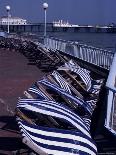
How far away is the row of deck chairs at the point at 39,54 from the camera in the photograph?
57.9ft

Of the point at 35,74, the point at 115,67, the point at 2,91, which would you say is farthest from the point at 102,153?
the point at 35,74

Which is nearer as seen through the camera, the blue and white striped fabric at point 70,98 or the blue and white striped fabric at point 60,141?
the blue and white striped fabric at point 60,141

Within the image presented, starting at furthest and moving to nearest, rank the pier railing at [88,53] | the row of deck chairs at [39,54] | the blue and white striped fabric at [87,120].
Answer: the row of deck chairs at [39,54], the pier railing at [88,53], the blue and white striped fabric at [87,120]

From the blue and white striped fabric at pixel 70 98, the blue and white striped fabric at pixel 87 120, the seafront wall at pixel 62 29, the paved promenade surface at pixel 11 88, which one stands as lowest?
the seafront wall at pixel 62 29

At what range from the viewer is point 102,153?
6852 mm

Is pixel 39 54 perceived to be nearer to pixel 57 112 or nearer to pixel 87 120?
pixel 87 120

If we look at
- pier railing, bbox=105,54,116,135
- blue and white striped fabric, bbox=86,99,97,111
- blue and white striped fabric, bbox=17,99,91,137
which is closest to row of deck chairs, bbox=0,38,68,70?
blue and white striped fabric, bbox=86,99,97,111

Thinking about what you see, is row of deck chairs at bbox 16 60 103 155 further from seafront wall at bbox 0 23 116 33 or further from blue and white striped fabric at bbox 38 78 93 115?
seafront wall at bbox 0 23 116 33

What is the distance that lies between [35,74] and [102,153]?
946 centimetres

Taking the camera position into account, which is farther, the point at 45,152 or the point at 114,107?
the point at 114,107

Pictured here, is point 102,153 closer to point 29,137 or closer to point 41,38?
point 29,137

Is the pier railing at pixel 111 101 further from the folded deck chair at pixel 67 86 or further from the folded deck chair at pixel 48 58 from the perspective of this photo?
the folded deck chair at pixel 48 58

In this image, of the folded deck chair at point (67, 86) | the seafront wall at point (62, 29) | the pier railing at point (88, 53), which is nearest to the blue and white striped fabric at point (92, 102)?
the folded deck chair at point (67, 86)

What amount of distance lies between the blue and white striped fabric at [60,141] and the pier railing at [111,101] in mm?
890
